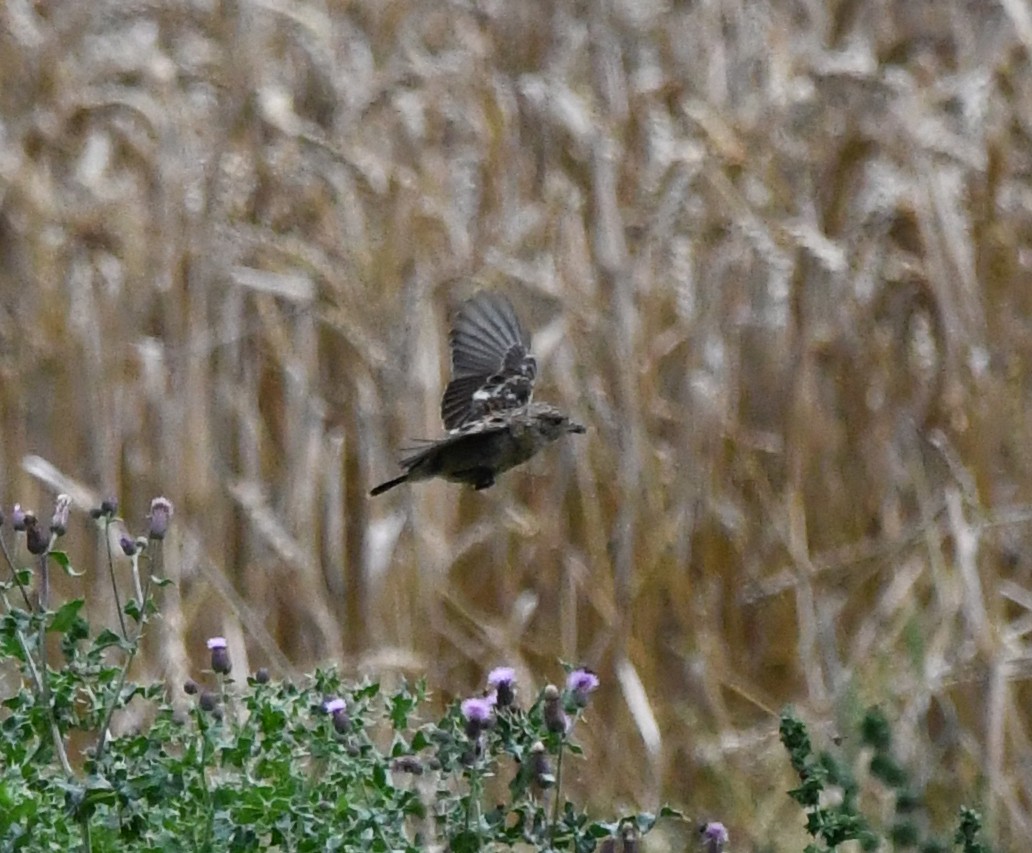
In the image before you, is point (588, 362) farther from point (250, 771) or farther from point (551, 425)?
point (250, 771)

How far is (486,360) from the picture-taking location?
2.41 meters

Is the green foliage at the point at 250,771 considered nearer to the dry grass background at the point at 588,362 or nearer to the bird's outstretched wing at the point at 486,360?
the bird's outstretched wing at the point at 486,360

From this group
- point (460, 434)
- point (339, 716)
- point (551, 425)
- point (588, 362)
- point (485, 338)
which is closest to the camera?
point (339, 716)

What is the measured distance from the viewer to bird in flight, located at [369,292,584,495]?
222 cm

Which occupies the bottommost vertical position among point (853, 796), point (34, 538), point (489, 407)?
point (853, 796)

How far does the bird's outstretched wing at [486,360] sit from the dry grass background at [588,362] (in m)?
0.72

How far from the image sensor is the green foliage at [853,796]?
1.65 meters

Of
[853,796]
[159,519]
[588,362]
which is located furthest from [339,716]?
[588,362]

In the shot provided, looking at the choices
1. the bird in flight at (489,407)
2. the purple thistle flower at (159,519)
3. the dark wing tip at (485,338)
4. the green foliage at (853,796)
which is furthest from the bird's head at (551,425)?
the purple thistle flower at (159,519)

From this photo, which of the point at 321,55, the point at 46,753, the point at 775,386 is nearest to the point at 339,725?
the point at 46,753

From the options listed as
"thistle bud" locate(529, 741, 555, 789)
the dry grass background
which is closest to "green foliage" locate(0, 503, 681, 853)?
"thistle bud" locate(529, 741, 555, 789)

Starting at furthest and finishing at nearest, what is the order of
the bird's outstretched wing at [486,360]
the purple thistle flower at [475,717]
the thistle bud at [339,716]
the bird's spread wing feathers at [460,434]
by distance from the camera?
the bird's outstretched wing at [486,360] < the bird's spread wing feathers at [460,434] < the thistle bud at [339,716] < the purple thistle flower at [475,717]

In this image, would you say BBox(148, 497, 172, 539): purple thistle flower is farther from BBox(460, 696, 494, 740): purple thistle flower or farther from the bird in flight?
the bird in flight

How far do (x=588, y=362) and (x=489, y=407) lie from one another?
36.8 inches
